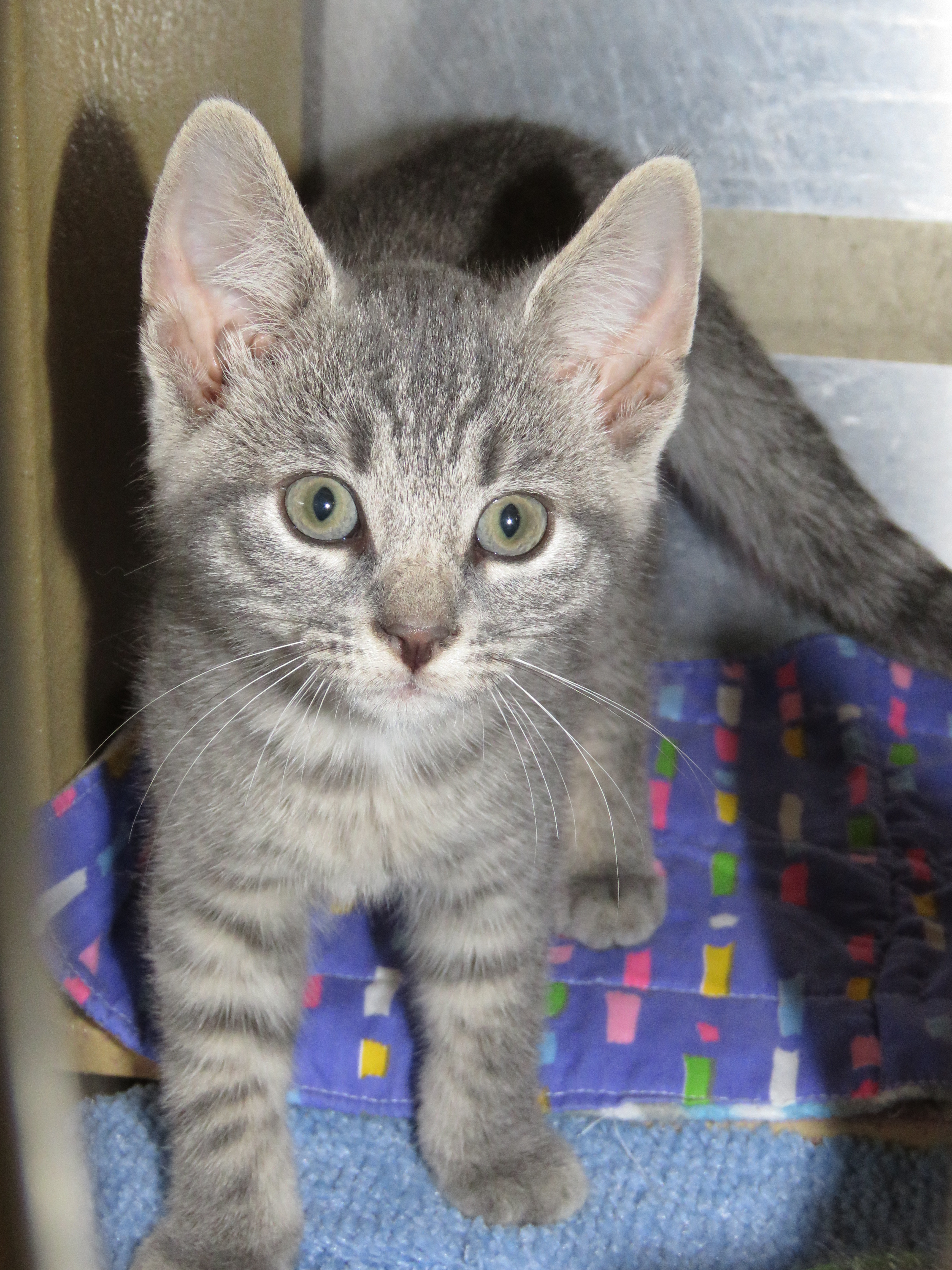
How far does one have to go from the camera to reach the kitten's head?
1.07 metres

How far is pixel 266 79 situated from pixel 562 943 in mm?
1360

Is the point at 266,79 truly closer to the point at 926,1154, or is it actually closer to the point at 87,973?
the point at 87,973

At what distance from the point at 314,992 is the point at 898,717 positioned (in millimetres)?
1073

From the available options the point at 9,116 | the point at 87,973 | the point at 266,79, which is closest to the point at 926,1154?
the point at 87,973

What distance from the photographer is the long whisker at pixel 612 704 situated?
1183 mm

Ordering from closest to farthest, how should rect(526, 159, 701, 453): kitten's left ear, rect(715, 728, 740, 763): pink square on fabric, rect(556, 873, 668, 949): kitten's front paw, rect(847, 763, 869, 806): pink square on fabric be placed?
rect(526, 159, 701, 453): kitten's left ear
rect(556, 873, 668, 949): kitten's front paw
rect(847, 763, 869, 806): pink square on fabric
rect(715, 728, 740, 763): pink square on fabric

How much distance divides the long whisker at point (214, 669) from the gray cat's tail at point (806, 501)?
0.77 meters

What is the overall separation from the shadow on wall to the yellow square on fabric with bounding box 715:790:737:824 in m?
0.89

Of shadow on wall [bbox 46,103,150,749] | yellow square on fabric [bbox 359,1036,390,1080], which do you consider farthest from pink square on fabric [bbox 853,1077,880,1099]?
shadow on wall [bbox 46,103,150,749]

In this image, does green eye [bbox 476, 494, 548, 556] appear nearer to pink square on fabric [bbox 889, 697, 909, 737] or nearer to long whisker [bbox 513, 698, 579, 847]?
long whisker [bbox 513, 698, 579, 847]

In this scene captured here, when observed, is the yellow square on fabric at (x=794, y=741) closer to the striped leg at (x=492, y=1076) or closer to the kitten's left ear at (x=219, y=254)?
the striped leg at (x=492, y=1076)

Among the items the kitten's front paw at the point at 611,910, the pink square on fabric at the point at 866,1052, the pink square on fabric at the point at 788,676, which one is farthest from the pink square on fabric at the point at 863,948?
the pink square on fabric at the point at 788,676

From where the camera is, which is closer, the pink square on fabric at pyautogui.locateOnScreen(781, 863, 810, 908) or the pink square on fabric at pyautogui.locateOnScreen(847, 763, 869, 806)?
the pink square on fabric at pyautogui.locateOnScreen(781, 863, 810, 908)

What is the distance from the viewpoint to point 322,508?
1102 millimetres
